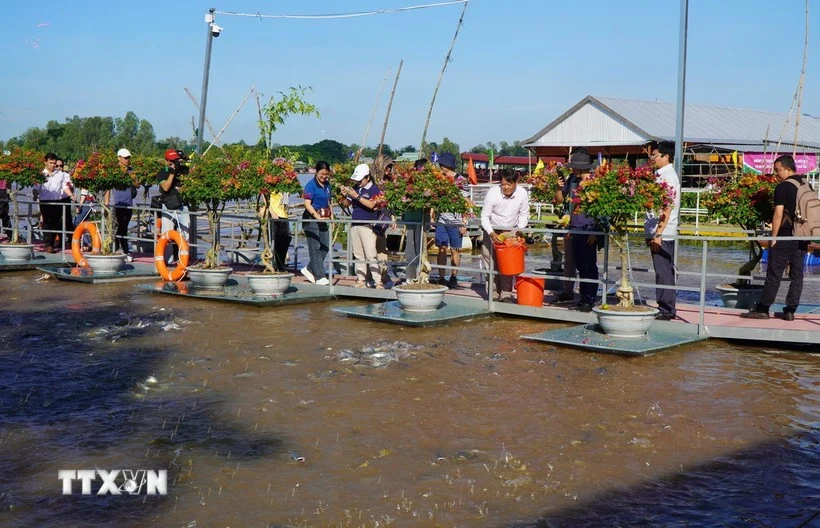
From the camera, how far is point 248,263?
17.0 m

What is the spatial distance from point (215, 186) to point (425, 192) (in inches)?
130

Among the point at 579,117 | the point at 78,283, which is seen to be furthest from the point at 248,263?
the point at 579,117

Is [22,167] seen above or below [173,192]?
above

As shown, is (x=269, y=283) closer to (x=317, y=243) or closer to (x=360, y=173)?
(x=317, y=243)

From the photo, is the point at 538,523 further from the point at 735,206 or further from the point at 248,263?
the point at 248,263

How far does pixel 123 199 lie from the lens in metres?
16.9

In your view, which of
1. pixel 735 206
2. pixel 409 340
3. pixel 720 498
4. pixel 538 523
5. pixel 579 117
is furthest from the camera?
pixel 579 117

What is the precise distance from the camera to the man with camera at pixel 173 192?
14.9 meters

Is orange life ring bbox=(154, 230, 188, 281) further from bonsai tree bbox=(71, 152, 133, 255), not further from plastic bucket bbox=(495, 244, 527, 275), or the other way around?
plastic bucket bbox=(495, 244, 527, 275)

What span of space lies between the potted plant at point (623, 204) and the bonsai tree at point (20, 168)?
39.5 ft

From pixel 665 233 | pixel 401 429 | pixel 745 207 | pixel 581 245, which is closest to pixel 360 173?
pixel 581 245

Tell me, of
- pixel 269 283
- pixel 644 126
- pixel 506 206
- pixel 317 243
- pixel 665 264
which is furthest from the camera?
pixel 644 126

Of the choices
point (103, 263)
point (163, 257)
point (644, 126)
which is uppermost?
point (644, 126)

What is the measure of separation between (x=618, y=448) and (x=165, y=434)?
316cm
